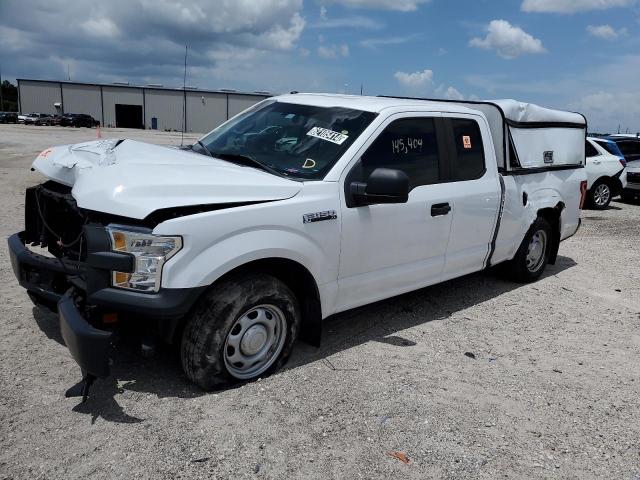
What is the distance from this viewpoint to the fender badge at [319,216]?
3625 mm

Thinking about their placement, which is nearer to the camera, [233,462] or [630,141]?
[233,462]

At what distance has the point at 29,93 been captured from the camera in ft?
226

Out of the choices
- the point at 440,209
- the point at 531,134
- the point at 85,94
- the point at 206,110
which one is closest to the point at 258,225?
the point at 440,209

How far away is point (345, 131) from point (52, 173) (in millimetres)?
2117

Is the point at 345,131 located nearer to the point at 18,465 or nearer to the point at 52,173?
the point at 52,173

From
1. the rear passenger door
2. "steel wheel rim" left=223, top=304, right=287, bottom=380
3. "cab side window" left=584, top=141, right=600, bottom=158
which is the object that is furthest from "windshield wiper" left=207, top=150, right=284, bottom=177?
"cab side window" left=584, top=141, right=600, bottom=158

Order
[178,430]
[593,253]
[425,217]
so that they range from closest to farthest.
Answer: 1. [178,430]
2. [425,217]
3. [593,253]

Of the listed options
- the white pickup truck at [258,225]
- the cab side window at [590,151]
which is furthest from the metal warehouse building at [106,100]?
the white pickup truck at [258,225]

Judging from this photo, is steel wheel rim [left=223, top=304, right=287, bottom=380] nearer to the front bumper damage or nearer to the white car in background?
the front bumper damage

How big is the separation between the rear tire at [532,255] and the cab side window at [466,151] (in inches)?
56.9

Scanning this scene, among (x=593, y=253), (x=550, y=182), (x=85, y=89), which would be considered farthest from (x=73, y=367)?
(x=85, y=89)

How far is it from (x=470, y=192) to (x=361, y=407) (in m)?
2.31

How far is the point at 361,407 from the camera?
3.53 m

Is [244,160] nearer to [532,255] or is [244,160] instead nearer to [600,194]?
[532,255]
